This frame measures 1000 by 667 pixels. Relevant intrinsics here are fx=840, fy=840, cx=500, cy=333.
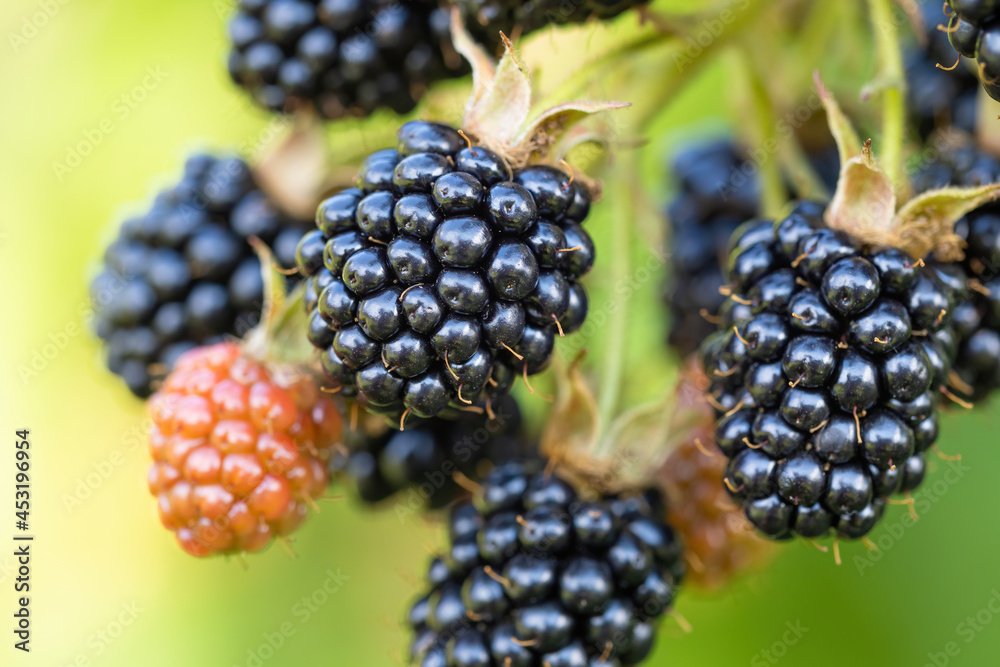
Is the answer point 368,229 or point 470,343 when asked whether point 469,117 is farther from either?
point 470,343

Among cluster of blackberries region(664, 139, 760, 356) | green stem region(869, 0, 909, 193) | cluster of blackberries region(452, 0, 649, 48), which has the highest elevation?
cluster of blackberries region(452, 0, 649, 48)

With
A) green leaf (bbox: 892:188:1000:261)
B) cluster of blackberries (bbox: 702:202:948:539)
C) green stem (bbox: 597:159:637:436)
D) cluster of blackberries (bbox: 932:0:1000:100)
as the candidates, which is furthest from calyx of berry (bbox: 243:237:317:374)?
cluster of blackberries (bbox: 932:0:1000:100)

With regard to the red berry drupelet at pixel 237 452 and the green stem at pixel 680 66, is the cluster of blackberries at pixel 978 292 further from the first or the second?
the red berry drupelet at pixel 237 452

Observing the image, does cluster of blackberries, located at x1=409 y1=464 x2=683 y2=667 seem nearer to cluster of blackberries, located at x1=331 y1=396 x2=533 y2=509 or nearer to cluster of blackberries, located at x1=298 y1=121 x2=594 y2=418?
cluster of blackberries, located at x1=331 y1=396 x2=533 y2=509

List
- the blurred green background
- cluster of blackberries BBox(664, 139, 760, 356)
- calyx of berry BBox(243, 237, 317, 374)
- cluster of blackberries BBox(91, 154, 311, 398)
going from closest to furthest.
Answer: calyx of berry BBox(243, 237, 317, 374)
cluster of blackberries BBox(91, 154, 311, 398)
cluster of blackberries BBox(664, 139, 760, 356)
the blurred green background

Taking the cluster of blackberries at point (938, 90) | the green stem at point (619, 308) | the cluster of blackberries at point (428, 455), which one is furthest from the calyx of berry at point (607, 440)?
the cluster of blackberries at point (938, 90)

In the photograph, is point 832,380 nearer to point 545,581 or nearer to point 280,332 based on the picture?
point 545,581

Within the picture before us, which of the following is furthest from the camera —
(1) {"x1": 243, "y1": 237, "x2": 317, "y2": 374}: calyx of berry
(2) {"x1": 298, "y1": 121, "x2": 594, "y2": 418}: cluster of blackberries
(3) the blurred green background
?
(3) the blurred green background

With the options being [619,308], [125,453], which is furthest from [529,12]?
[125,453]
